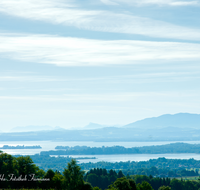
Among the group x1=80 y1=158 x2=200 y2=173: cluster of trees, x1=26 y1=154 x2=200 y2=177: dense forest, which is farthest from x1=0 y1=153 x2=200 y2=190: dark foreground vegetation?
x1=80 y1=158 x2=200 y2=173: cluster of trees

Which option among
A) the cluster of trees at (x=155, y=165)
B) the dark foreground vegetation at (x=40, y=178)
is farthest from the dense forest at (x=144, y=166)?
the dark foreground vegetation at (x=40, y=178)

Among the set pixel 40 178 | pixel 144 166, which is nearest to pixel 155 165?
pixel 144 166

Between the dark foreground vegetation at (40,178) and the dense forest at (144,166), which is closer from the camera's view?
the dark foreground vegetation at (40,178)

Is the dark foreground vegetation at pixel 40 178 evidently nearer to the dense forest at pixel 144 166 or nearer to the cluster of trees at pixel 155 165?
the dense forest at pixel 144 166

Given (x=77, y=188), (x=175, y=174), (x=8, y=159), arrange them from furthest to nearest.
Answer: (x=175, y=174) < (x=8, y=159) < (x=77, y=188)

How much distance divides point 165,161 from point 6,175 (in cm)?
12480

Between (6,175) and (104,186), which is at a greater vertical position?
(6,175)

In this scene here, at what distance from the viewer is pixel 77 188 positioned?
28.8m

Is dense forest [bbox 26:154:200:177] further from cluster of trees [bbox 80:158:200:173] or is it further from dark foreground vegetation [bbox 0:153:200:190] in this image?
dark foreground vegetation [bbox 0:153:200:190]

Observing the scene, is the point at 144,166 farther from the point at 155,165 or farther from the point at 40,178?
the point at 40,178

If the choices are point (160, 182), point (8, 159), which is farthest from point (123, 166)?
point (8, 159)

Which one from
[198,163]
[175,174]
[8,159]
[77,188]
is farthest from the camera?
[198,163]

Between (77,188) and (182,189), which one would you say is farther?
(182,189)

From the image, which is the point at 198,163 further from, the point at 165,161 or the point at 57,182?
the point at 57,182
